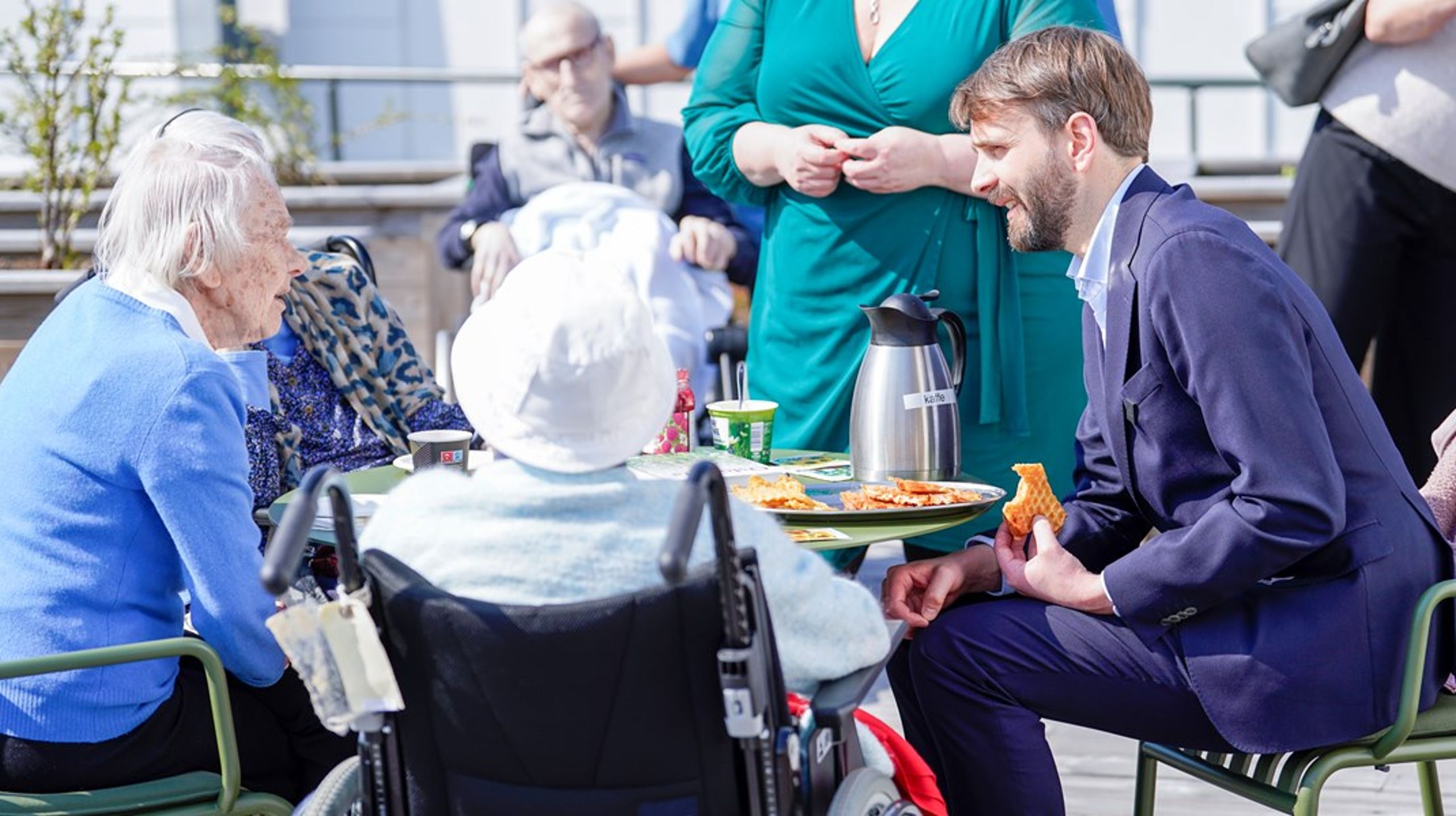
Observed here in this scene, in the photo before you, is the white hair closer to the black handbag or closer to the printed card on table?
the printed card on table

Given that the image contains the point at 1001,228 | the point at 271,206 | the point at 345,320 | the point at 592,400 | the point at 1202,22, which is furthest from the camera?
the point at 1202,22

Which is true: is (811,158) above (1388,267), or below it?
above

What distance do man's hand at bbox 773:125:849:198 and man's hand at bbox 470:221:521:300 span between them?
170 cm

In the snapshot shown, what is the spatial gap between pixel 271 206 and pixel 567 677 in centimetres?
111

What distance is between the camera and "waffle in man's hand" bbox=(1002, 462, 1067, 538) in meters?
2.41

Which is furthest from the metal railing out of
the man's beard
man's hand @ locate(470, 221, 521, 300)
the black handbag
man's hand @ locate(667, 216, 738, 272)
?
the man's beard

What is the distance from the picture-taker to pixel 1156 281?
7.00ft

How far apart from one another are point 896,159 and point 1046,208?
25.9 inches

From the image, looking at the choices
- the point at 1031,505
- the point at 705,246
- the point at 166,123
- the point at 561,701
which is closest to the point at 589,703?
the point at 561,701

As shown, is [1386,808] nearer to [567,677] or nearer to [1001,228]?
[1001,228]

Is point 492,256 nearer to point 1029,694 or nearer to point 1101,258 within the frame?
point 1101,258

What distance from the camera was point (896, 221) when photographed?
10.2 ft

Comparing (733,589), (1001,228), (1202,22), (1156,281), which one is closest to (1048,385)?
(1001,228)

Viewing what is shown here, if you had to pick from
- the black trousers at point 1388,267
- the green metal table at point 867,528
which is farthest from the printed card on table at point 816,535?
the black trousers at point 1388,267
